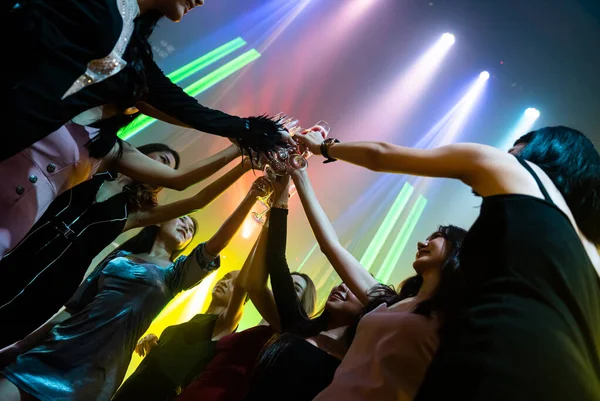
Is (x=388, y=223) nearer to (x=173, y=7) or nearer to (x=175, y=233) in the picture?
(x=175, y=233)

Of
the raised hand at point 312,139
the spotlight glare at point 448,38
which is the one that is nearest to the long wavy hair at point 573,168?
the raised hand at point 312,139

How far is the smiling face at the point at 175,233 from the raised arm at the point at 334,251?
797 mm

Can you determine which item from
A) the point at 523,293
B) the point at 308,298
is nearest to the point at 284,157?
the point at 308,298

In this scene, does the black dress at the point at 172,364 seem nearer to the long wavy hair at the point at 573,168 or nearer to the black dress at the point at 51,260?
the black dress at the point at 51,260

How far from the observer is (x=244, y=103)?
4094mm

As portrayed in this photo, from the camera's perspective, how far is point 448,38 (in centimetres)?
434

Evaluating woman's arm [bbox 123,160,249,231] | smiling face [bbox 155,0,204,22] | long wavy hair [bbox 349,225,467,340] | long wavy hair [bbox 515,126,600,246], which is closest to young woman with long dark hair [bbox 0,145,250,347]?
woman's arm [bbox 123,160,249,231]

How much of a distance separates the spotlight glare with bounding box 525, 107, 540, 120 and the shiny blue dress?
4.15 meters

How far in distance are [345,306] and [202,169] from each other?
32.6 inches

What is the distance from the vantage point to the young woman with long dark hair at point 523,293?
56 cm

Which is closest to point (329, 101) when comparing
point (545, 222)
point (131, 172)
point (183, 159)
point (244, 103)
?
point (244, 103)

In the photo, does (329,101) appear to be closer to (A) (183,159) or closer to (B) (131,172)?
(A) (183,159)

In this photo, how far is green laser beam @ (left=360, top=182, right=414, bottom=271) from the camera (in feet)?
16.7

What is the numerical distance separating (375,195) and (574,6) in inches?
107
